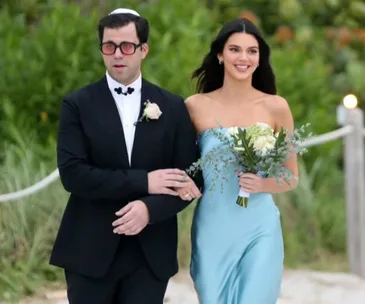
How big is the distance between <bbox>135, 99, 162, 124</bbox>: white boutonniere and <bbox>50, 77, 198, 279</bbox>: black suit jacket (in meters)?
0.03

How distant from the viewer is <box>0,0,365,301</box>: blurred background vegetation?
19.9 ft

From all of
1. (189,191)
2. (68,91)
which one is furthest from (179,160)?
(68,91)

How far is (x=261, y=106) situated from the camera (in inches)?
153

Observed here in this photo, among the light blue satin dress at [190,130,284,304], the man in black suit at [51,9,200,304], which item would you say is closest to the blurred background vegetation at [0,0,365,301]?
the light blue satin dress at [190,130,284,304]

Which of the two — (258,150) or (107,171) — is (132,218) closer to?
(107,171)

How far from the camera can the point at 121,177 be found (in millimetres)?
3369

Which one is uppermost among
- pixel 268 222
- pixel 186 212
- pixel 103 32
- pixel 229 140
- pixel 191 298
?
pixel 103 32

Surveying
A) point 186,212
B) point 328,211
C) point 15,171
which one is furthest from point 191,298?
point 328,211

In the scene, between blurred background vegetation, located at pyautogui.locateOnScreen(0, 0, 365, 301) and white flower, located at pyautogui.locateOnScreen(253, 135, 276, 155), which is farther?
blurred background vegetation, located at pyautogui.locateOnScreen(0, 0, 365, 301)

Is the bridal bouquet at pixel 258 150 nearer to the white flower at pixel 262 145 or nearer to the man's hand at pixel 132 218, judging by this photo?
the white flower at pixel 262 145

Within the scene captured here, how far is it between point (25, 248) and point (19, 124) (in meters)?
1.41

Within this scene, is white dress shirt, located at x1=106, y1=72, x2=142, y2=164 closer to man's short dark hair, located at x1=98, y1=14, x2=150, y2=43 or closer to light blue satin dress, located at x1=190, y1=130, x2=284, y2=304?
man's short dark hair, located at x1=98, y1=14, x2=150, y2=43

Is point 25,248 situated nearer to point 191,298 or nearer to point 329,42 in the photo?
point 191,298

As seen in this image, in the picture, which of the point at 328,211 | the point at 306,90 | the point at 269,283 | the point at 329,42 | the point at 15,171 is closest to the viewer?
the point at 269,283
